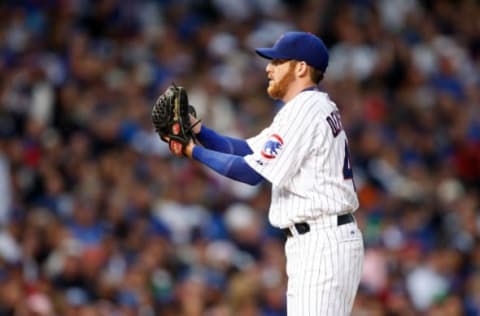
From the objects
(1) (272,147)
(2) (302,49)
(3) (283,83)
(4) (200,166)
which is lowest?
(1) (272,147)

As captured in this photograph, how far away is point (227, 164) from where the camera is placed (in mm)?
5254

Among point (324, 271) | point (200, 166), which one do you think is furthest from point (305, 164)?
point (200, 166)

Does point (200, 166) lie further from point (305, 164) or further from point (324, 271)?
point (324, 271)

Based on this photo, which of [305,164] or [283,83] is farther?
[283,83]

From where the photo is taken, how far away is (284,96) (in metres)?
5.43

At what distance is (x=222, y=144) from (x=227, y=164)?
0.46 metres

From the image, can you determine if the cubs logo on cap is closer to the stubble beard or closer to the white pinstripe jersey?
the white pinstripe jersey

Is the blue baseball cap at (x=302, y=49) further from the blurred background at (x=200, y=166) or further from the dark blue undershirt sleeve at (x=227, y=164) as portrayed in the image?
the blurred background at (x=200, y=166)

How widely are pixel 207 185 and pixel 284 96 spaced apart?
216 inches

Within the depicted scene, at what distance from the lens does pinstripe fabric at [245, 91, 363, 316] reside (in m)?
5.16

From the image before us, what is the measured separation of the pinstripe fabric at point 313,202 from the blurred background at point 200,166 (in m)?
4.03

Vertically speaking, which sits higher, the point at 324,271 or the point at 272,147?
the point at 272,147

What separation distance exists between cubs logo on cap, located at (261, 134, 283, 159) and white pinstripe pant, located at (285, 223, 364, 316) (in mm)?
368

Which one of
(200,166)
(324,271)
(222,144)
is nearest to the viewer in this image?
(324,271)
